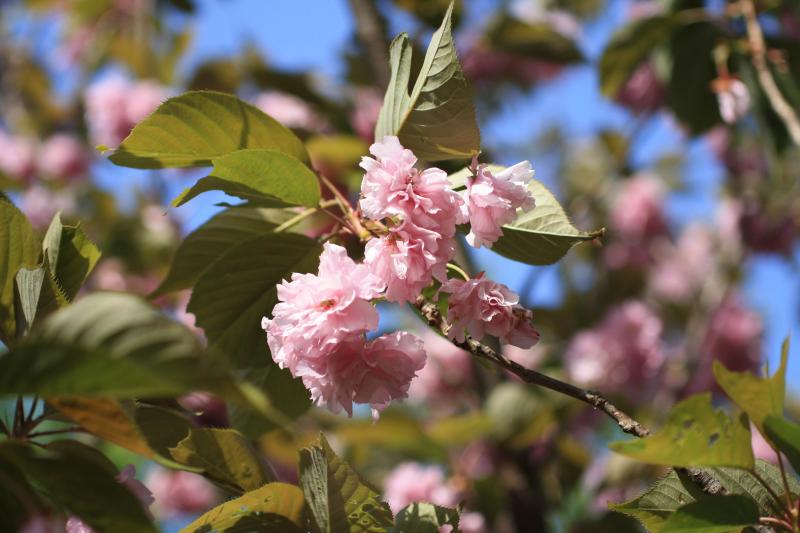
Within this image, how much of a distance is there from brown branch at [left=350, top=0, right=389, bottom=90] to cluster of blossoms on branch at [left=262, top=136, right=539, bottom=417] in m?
1.10

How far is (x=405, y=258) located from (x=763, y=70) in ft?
3.42

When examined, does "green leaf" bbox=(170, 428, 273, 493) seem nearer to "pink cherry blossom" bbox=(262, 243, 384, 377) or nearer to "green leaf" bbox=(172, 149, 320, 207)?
"pink cherry blossom" bbox=(262, 243, 384, 377)

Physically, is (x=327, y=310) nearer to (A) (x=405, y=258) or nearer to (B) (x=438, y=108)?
(A) (x=405, y=258)

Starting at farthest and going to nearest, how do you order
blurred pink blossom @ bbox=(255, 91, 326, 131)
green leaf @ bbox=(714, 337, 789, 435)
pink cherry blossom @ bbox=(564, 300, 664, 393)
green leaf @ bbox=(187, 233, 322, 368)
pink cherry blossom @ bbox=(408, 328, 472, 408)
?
blurred pink blossom @ bbox=(255, 91, 326, 131), pink cherry blossom @ bbox=(408, 328, 472, 408), pink cherry blossom @ bbox=(564, 300, 664, 393), green leaf @ bbox=(187, 233, 322, 368), green leaf @ bbox=(714, 337, 789, 435)

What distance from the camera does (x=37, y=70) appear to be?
3.41 metres

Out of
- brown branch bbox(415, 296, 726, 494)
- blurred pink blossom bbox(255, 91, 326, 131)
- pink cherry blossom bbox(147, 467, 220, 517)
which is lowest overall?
pink cherry blossom bbox(147, 467, 220, 517)

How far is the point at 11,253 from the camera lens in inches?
24.9

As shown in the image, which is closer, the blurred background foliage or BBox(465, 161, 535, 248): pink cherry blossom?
BBox(465, 161, 535, 248): pink cherry blossom

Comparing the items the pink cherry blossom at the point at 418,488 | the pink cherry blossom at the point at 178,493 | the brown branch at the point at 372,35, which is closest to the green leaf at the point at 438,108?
the brown branch at the point at 372,35

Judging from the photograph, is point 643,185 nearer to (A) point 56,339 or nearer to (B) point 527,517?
(B) point 527,517

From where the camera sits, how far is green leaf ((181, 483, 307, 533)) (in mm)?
590

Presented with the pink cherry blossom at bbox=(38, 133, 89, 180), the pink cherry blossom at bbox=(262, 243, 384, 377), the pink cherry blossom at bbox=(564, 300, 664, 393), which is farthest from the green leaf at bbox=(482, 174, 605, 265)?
the pink cherry blossom at bbox=(38, 133, 89, 180)

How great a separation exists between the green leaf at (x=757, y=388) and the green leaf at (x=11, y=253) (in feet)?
1.62

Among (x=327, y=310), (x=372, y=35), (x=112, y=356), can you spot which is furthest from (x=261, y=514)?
(x=372, y=35)
